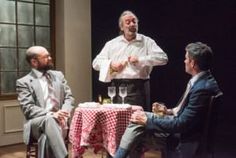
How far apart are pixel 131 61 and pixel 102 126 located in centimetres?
66

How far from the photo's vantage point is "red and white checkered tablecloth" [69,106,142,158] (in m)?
3.32

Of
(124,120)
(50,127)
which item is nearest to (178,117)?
(124,120)

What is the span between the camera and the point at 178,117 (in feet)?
9.21

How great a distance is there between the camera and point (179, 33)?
6641 mm

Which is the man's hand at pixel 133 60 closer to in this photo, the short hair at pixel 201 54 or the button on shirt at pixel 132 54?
the button on shirt at pixel 132 54

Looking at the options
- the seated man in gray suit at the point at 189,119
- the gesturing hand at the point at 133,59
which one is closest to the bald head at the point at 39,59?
the gesturing hand at the point at 133,59

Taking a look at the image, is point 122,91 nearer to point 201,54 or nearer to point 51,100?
point 51,100

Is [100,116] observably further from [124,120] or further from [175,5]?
[175,5]

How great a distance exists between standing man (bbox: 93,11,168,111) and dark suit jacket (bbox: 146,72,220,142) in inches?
38.5

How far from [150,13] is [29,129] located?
3942mm

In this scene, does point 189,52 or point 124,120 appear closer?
point 189,52

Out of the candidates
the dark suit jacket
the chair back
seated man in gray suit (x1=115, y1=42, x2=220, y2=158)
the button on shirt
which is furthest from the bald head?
the chair back

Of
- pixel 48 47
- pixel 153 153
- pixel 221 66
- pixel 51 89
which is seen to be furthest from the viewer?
pixel 221 66

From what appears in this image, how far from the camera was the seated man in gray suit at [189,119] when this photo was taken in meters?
2.73
